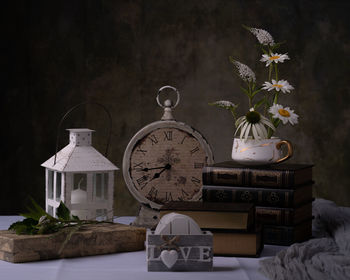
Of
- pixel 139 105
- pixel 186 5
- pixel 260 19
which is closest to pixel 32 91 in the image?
pixel 139 105

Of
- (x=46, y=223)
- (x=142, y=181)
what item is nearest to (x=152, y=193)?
(x=142, y=181)

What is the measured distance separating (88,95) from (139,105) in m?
0.33

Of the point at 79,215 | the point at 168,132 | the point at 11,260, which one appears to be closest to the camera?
the point at 11,260

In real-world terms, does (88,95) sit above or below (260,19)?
below

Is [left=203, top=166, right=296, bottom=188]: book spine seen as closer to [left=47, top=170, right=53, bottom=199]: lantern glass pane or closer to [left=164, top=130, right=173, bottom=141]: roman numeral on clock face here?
[left=164, top=130, right=173, bottom=141]: roman numeral on clock face

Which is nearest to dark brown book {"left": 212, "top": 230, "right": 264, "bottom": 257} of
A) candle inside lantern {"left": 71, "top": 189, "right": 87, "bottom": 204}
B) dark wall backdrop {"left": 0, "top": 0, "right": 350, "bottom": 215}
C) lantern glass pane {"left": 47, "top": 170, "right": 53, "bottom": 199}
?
candle inside lantern {"left": 71, "top": 189, "right": 87, "bottom": 204}

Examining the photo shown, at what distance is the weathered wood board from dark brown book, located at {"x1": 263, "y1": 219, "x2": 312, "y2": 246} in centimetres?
40

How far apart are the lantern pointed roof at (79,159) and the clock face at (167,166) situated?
0.19 m

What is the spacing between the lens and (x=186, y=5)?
4.08 meters

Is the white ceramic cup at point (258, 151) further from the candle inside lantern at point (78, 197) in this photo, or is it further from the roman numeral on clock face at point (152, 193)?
the candle inside lantern at point (78, 197)

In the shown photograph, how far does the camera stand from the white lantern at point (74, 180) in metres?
1.92

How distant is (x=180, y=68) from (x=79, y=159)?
87.7 inches

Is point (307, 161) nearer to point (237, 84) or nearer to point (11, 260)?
point (237, 84)

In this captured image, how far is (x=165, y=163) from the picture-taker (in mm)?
2148
